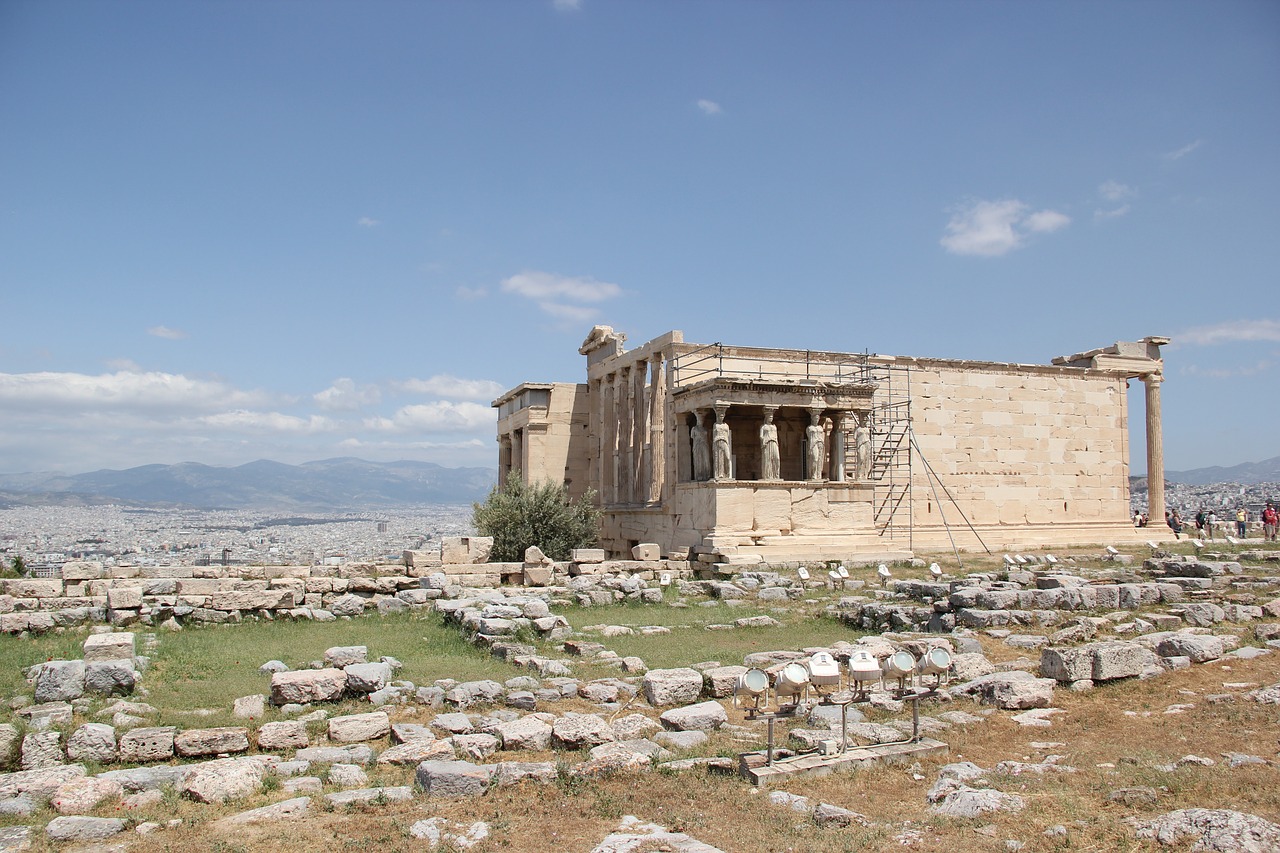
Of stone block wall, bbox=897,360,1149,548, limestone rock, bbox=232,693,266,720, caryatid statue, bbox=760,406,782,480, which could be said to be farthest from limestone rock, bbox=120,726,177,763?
stone block wall, bbox=897,360,1149,548

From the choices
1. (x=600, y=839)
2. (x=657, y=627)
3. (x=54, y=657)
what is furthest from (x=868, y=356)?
(x=600, y=839)

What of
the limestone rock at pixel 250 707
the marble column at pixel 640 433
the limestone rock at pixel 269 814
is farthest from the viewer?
the marble column at pixel 640 433

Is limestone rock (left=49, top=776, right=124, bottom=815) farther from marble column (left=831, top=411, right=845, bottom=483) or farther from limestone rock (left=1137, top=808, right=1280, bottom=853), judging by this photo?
marble column (left=831, top=411, right=845, bottom=483)

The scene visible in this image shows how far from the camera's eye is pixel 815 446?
2448 centimetres

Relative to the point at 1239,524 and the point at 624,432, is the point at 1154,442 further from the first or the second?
the point at 624,432

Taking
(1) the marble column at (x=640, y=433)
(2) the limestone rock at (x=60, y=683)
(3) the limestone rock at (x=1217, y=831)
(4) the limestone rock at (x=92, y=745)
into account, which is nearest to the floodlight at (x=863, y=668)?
(3) the limestone rock at (x=1217, y=831)

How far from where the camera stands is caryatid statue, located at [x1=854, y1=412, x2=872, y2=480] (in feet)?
83.6

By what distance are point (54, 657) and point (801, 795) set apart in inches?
384

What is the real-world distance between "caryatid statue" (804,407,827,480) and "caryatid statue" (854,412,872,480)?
127 centimetres

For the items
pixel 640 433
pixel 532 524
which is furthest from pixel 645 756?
pixel 640 433

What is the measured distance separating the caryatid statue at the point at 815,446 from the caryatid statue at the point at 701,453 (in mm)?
2477

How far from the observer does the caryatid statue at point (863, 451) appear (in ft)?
83.6

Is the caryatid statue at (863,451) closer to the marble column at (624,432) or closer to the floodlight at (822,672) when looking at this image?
the marble column at (624,432)

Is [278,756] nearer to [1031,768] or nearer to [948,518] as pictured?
[1031,768]
